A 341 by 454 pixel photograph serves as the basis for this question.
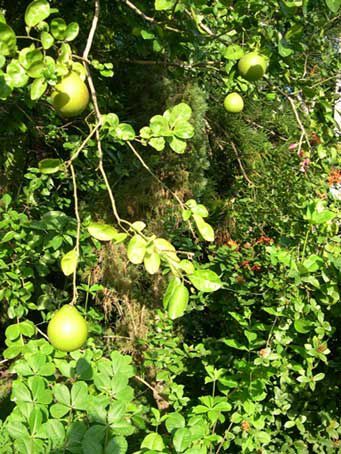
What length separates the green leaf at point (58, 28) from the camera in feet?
2.69

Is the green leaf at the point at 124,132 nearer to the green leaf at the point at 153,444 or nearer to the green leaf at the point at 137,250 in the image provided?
the green leaf at the point at 137,250

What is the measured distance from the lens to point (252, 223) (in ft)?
7.28

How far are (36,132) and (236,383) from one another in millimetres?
1099

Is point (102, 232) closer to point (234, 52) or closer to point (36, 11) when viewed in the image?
point (36, 11)

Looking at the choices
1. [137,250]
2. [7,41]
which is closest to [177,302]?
[137,250]

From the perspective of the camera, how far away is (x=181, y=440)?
2.76 feet

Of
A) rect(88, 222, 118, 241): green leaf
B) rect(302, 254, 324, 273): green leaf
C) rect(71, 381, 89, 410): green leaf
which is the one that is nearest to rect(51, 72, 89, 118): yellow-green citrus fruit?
rect(88, 222, 118, 241): green leaf

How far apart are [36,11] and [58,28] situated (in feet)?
0.17

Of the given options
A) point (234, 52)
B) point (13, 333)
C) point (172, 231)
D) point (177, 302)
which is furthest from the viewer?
point (172, 231)

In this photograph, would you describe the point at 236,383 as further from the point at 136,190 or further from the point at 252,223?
the point at 136,190

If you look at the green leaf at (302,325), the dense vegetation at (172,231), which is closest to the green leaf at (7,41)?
the dense vegetation at (172,231)

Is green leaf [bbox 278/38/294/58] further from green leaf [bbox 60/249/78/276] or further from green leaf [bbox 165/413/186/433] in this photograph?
green leaf [bbox 165/413/186/433]

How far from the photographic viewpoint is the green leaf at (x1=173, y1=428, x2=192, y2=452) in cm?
83

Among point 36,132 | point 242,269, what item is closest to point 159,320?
point 242,269
